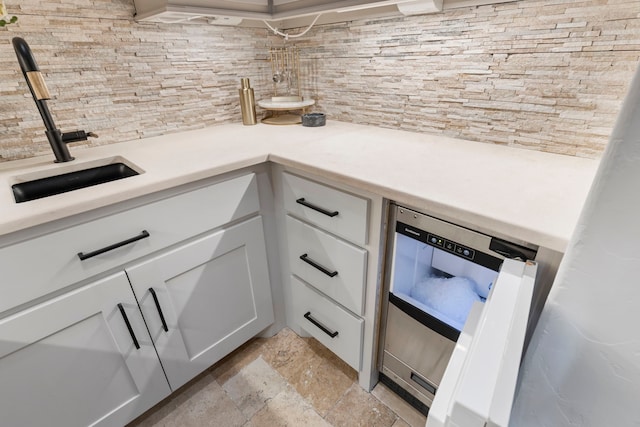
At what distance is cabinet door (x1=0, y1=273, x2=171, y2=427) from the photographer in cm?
81

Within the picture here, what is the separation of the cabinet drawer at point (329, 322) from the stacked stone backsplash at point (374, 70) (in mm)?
820

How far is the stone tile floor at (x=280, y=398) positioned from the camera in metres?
1.19

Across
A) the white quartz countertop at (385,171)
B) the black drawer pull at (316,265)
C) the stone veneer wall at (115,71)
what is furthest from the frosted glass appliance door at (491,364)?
the stone veneer wall at (115,71)

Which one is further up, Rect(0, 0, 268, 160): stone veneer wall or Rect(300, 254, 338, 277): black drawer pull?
Rect(0, 0, 268, 160): stone veneer wall

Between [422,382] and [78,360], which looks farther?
[422,382]

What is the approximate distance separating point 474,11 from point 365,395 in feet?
4.83

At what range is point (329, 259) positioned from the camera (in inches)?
44.1

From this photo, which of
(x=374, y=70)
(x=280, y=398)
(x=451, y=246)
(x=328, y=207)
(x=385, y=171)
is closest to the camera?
(x=451, y=246)

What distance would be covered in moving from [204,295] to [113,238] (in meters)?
0.39


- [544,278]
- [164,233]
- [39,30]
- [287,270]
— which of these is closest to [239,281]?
[287,270]

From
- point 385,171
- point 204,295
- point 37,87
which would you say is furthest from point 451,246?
point 37,87

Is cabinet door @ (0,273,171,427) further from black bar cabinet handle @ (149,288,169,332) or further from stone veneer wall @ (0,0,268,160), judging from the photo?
stone veneer wall @ (0,0,268,160)

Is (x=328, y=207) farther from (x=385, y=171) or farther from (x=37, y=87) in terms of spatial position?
(x=37, y=87)

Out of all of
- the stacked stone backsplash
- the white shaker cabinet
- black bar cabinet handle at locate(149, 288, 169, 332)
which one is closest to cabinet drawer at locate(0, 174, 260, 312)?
the white shaker cabinet
